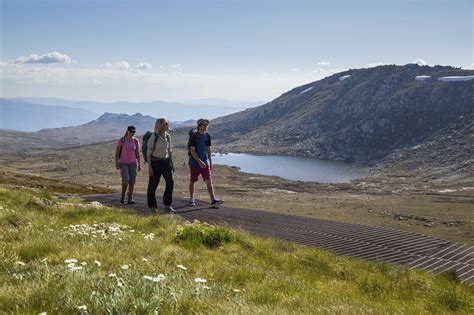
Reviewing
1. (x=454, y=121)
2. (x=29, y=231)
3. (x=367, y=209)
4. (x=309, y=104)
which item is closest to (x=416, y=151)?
(x=454, y=121)

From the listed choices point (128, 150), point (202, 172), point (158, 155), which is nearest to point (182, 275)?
point (158, 155)

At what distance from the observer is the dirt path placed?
961 centimetres

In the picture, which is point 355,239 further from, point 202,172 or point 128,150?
point 128,150

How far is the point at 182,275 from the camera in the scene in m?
5.09

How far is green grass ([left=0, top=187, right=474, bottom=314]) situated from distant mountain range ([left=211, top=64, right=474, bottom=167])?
80.5 m

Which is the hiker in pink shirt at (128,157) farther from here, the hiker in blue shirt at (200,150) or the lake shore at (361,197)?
the lake shore at (361,197)

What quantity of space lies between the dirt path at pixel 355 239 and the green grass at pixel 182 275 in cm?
155

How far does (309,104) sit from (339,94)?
18677 millimetres

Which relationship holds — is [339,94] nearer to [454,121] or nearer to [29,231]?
[454,121]

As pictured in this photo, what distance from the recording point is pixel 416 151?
93.6 metres

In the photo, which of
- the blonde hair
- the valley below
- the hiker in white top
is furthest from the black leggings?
the valley below

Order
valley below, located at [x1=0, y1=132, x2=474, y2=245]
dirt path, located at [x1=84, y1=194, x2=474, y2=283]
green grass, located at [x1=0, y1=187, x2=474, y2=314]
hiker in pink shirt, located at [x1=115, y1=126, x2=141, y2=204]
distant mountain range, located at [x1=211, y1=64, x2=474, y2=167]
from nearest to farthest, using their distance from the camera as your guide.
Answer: green grass, located at [x1=0, y1=187, x2=474, y2=314] → dirt path, located at [x1=84, y1=194, x2=474, y2=283] → hiker in pink shirt, located at [x1=115, y1=126, x2=141, y2=204] → valley below, located at [x1=0, y1=132, x2=474, y2=245] → distant mountain range, located at [x1=211, y1=64, x2=474, y2=167]

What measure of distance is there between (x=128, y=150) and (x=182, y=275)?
418 inches

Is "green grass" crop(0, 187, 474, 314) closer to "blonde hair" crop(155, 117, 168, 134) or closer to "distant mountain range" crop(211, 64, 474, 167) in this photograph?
"blonde hair" crop(155, 117, 168, 134)
